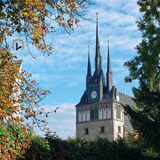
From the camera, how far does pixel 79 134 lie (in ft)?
247

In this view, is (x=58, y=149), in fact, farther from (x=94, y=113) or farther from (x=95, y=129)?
(x=94, y=113)

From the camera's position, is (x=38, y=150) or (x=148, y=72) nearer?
(x=38, y=150)

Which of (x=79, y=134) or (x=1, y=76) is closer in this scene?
(x=1, y=76)

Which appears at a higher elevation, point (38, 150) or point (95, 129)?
point (95, 129)

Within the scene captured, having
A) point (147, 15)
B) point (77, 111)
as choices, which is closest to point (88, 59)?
point (77, 111)

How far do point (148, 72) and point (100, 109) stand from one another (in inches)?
2311

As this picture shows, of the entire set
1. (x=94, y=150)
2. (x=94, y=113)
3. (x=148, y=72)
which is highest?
(x=94, y=113)

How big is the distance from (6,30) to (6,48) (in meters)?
0.47

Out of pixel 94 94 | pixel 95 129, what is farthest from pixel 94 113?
pixel 94 94

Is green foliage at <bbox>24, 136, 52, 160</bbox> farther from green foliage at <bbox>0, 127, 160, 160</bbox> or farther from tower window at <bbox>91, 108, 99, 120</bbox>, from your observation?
tower window at <bbox>91, 108, 99, 120</bbox>

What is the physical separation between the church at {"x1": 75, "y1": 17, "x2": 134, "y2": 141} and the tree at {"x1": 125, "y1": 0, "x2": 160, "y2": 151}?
54348mm

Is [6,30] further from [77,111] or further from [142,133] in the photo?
[77,111]

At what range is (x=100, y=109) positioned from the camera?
244 ft

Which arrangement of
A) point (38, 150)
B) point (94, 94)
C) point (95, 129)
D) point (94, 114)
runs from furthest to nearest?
1. point (94, 94)
2. point (94, 114)
3. point (95, 129)
4. point (38, 150)
